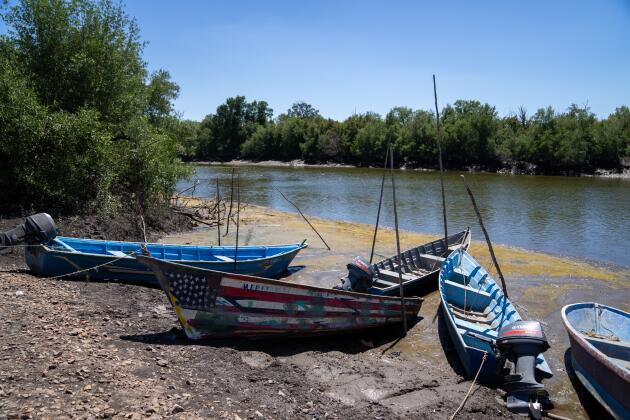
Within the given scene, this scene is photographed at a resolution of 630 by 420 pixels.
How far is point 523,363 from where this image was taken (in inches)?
293

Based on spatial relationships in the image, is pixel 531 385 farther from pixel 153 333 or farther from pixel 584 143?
pixel 584 143

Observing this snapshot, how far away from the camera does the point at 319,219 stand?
89.7 ft

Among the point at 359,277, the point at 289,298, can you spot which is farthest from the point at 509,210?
the point at 289,298

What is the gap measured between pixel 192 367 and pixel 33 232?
23.5 feet

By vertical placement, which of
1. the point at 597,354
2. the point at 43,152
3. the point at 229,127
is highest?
the point at 229,127

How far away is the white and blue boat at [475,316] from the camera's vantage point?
798 centimetres

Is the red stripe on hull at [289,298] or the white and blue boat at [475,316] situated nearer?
the white and blue boat at [475,316]

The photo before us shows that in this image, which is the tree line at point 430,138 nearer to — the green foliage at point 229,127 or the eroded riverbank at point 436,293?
the green foliage at point 229,127

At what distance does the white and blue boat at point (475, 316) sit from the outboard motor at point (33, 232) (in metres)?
10.0

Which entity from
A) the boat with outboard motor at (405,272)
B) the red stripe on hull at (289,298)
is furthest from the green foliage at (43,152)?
the boat with outboard motor at (405,272)

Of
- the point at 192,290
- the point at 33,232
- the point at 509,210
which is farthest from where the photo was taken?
the point at 509,210

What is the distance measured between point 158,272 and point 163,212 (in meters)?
12.9

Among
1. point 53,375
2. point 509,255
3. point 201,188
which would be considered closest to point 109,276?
point 53,375

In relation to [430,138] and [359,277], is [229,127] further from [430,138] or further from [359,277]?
[359,277]
